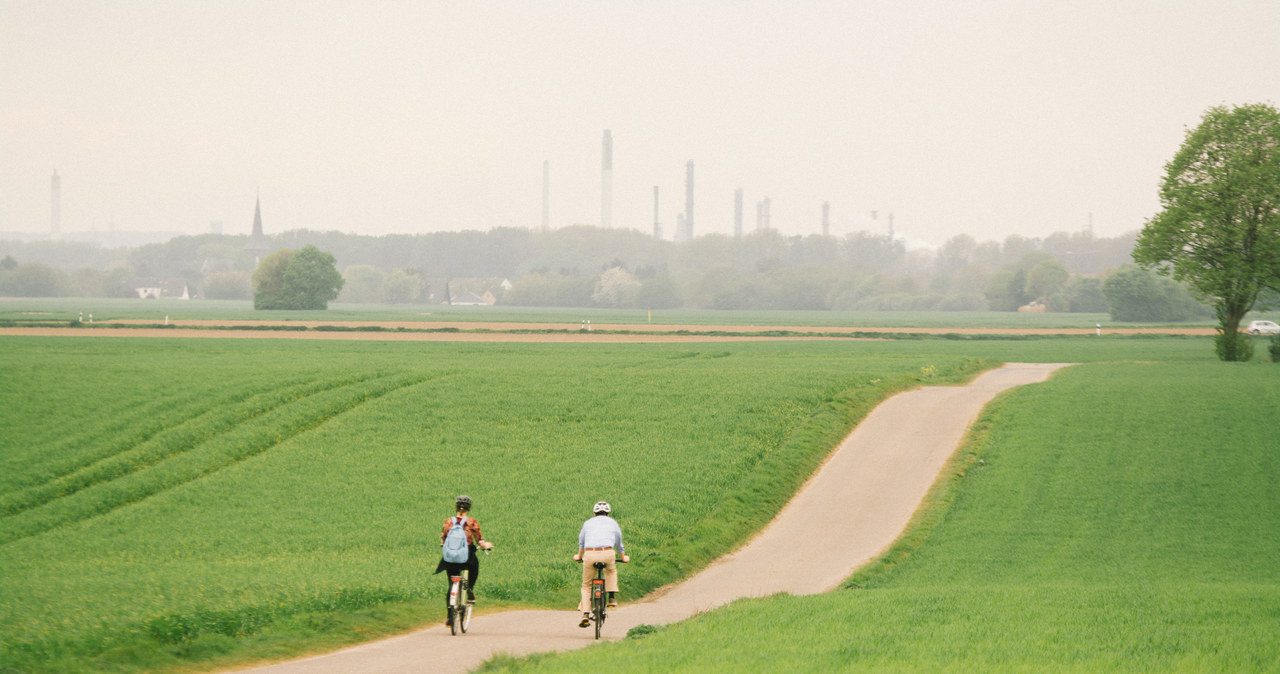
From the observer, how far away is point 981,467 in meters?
32.9

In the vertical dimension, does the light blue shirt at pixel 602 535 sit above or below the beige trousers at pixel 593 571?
above

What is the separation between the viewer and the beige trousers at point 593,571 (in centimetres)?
1658

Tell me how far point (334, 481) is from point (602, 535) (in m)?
18.2

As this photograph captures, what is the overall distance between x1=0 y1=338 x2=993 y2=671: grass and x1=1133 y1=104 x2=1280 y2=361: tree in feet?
62.8

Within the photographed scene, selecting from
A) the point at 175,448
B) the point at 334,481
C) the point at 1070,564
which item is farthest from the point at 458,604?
the point at 175,448

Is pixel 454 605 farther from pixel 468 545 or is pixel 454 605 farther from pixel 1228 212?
pixel 1228 212

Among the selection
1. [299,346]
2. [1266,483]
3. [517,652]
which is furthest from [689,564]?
[299,346]

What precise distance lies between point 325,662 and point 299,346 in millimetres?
61673

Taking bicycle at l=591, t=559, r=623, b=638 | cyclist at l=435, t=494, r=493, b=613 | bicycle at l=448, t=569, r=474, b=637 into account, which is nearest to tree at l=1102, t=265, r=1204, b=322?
bicycle at l=591, t=559, r=623, b=638

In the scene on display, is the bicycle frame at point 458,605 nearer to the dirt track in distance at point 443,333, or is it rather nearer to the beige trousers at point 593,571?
the beige trousers at point 593,571

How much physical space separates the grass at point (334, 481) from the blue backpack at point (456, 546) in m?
2.20

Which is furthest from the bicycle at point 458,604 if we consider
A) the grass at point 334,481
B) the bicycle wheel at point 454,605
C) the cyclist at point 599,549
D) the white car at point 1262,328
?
the white car at point 1262,328

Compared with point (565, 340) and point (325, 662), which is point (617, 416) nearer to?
point (325, 662)

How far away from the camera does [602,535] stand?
16719mm
